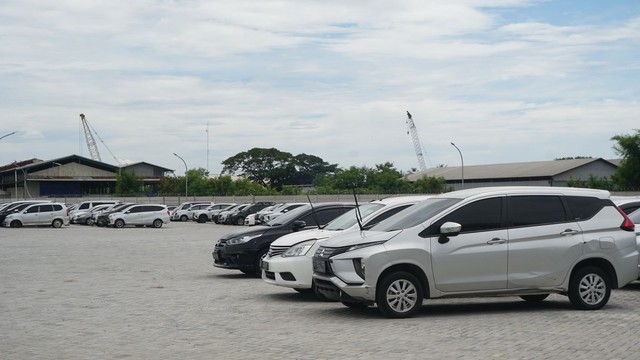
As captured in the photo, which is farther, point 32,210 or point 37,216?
point 32,210

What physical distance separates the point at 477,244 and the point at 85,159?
12064cm

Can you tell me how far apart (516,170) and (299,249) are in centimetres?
9357

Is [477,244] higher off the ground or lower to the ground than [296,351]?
higher

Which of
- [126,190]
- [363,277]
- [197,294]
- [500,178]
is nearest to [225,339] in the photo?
[363,277]

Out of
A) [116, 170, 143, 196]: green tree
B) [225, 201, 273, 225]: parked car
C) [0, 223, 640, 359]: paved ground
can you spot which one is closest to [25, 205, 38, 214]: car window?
[225, 201, 273, 225]: parked car

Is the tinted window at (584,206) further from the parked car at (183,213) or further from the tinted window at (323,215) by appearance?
the parked car at (183,213)

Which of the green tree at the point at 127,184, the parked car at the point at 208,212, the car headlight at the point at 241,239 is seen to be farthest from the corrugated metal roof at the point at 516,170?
the car headlight at the point at 241,239

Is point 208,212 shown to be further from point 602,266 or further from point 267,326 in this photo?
point 267,326

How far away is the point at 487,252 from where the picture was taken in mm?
12844

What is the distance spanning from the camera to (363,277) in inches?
490

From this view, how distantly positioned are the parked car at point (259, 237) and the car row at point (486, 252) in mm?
4836

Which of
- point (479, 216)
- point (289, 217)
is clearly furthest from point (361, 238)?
point (289, 217)

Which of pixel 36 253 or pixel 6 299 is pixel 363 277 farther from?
pixel 36 253

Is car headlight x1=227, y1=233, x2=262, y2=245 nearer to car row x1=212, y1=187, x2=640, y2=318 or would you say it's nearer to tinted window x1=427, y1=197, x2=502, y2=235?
car row x1=212, y1=187, x2=640, y2=318
